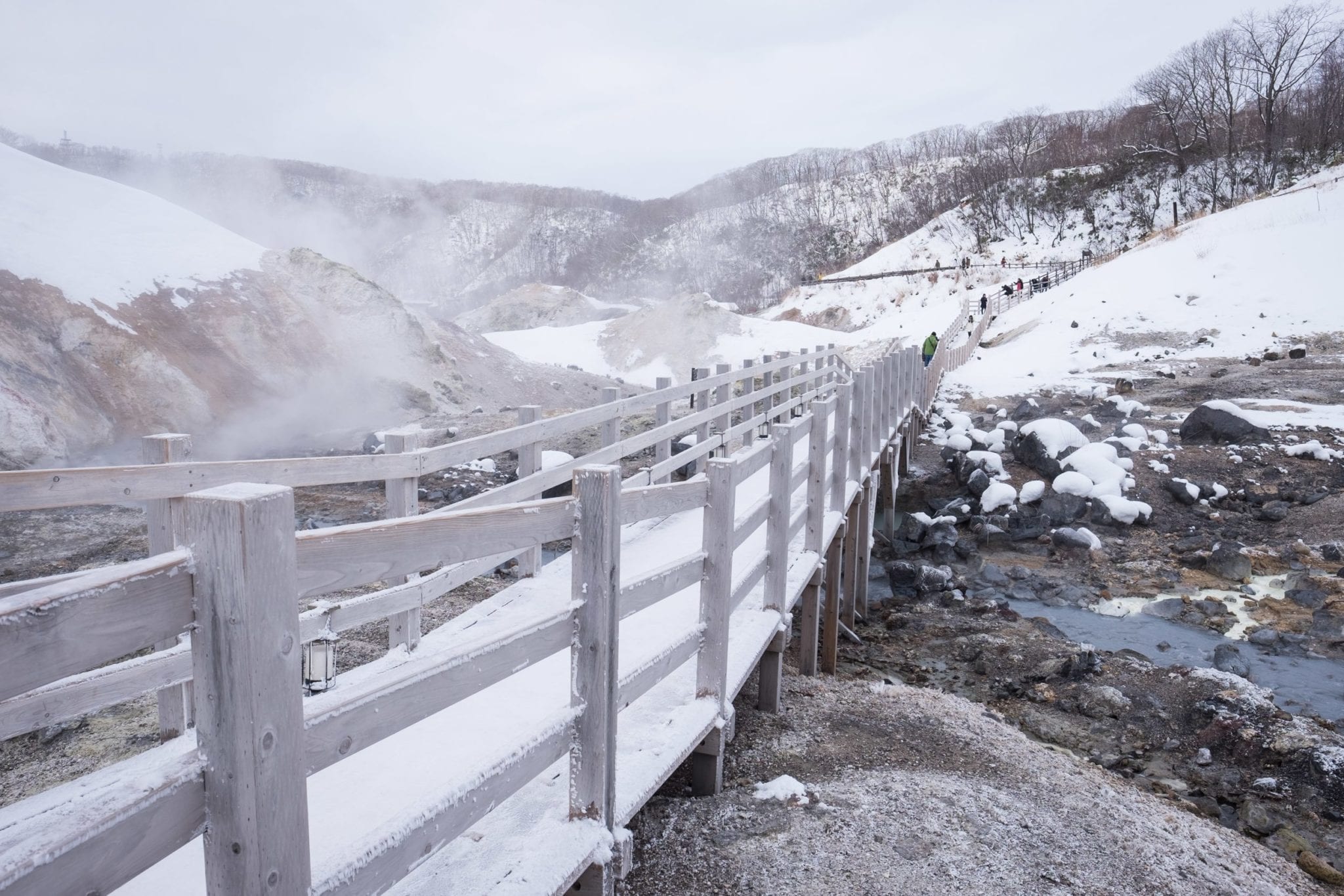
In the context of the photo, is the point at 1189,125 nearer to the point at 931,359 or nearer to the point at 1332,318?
the point at 1332,318

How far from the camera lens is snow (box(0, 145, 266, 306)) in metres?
16.4

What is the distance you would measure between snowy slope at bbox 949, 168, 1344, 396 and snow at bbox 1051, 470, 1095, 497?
8351 millimetres

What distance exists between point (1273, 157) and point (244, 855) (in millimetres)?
53414

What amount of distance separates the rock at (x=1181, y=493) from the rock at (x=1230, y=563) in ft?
6.89

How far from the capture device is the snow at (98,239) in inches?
645

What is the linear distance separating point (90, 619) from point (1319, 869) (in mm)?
6165

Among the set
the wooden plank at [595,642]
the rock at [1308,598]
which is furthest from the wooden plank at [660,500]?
the rock at [1308,598]

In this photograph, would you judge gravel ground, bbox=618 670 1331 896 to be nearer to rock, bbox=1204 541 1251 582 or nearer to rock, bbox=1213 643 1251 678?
rock, bbox=1213 643 1251 678

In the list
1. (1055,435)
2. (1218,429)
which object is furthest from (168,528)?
(1218,429)

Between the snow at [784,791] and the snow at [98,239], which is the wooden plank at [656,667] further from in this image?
the snow at [98,239]

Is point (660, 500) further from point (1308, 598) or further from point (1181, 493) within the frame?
point (1181, 493)

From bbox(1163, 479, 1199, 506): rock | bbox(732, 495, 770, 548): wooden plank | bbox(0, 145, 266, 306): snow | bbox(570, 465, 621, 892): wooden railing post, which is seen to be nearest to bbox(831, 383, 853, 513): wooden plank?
bbox(732, 495, 770, 548): wooden plank

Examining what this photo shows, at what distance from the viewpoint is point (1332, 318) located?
21.8 metres

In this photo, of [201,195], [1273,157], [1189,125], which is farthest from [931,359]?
[201,195]
